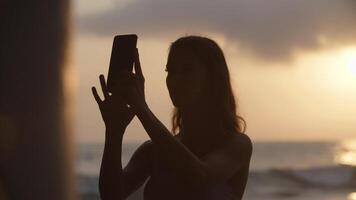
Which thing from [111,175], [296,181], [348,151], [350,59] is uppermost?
[348,151]

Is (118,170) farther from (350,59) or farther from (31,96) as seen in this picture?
(350,59)

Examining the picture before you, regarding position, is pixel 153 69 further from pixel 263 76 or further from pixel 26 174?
pixel 263 76

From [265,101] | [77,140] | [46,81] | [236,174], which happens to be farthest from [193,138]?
[265,101]

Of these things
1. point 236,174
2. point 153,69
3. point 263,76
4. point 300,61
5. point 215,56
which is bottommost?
point 236,174

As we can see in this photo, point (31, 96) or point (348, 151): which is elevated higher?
point (348, 151)

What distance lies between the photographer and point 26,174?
1.39 meters

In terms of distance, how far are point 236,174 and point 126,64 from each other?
0.55 ft

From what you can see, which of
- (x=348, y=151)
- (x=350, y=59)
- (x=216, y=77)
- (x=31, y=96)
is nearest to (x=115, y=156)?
(x=216, y=77)

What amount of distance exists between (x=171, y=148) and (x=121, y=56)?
0.12 meters

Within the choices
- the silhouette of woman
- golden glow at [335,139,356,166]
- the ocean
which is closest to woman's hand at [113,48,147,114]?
the silhouette of woman

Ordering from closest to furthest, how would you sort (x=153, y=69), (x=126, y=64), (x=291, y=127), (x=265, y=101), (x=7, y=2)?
(x=126, y=64), (x=153, y=69), (x=7, y=2), (x=265, y=101), (x=291, y=127)

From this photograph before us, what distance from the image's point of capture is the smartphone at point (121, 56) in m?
0.57

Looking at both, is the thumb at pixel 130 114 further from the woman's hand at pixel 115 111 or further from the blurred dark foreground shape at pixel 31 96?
the blurred dark foreground shape at pixel 31 96

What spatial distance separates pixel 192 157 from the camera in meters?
0.53
